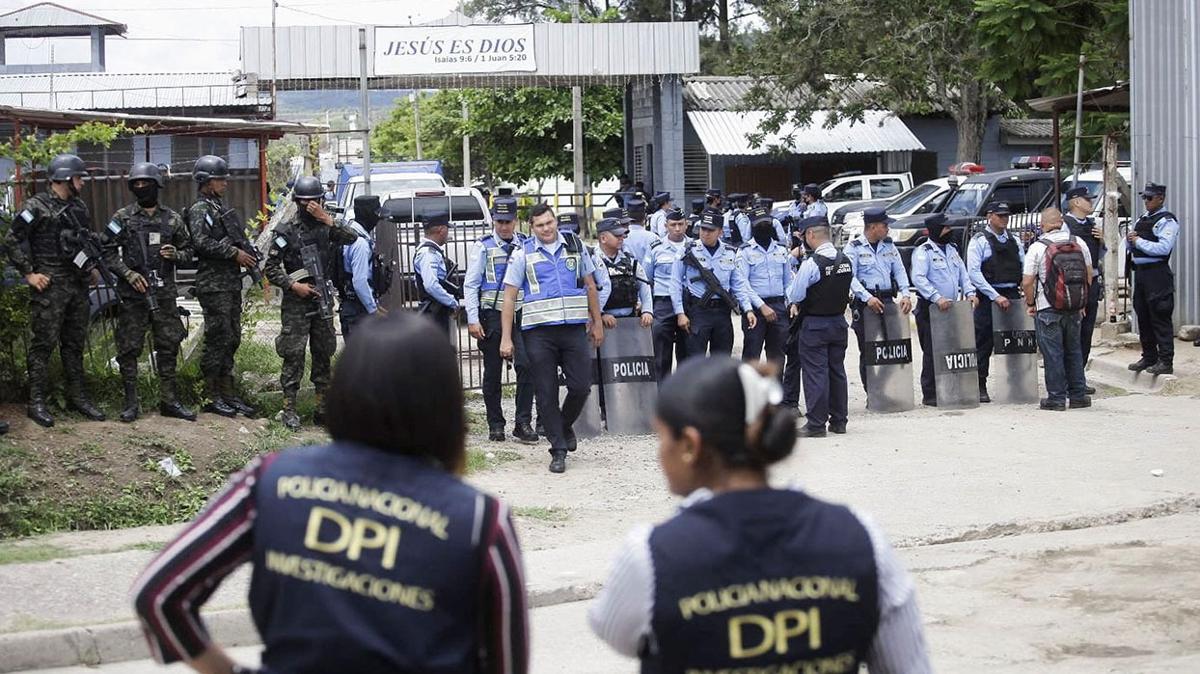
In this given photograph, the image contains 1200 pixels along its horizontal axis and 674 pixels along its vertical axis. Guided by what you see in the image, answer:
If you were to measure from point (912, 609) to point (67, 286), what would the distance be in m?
8.31

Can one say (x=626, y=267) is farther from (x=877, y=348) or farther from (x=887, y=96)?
(x=887, y=96)

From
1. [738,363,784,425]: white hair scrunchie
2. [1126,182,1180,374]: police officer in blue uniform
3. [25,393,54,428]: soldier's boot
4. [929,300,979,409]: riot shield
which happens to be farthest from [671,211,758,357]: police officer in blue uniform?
[738,363,784,425]: white hair scrunchie

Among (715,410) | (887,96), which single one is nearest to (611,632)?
(715,410)

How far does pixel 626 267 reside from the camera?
41.0 ft

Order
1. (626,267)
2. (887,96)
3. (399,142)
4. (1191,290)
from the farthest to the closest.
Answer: (399,142), (887,96), (1191,290), (626,267)

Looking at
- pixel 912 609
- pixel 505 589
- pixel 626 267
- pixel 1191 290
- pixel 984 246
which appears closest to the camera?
pixel 505 589

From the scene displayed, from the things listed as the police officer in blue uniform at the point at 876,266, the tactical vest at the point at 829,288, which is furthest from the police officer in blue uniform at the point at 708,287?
the police officer in blue uniform at the point at 876,266

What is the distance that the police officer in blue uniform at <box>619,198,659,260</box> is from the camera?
13.9 meters

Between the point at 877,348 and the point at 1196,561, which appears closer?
the point at 1196,561

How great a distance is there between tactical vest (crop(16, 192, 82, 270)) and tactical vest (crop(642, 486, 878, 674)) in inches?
321

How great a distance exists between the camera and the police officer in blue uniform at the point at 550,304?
1029 centimetres

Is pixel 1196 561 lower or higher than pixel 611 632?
lower

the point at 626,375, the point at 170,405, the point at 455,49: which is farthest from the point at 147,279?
the point at 455,49

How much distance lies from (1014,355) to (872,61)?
19863mm
